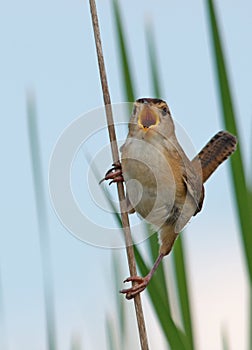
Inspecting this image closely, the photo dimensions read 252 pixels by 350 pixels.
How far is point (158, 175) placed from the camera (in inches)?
58.7

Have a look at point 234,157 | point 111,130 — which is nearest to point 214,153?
point 234,157

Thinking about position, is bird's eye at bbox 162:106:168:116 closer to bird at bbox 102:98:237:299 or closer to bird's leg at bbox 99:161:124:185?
bird at bbox 102:98:237:299

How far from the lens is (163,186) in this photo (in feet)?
4.97

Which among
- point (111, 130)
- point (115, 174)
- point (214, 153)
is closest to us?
point (111, 130)

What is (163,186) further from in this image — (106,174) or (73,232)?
(73,232)

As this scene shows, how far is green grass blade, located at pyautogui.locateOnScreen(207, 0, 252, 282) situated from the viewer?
1.11m

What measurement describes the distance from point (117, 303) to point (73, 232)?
12.7 inches

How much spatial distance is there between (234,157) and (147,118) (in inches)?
12.1

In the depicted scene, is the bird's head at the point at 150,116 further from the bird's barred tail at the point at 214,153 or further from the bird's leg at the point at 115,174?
the bird's barred tail at the point at 214,153

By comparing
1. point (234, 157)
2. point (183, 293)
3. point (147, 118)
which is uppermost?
point (147, 118)

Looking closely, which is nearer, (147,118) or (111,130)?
(111,130)

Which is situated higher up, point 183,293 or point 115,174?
point 115,174

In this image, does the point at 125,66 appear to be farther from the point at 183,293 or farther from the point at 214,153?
the point at 214,153

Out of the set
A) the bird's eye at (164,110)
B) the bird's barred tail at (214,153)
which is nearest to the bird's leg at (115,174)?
the bird's eye at (164,110)
